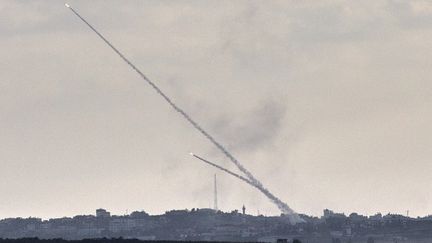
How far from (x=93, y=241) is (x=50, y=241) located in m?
3.96

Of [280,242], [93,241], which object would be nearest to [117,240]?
[93,241]

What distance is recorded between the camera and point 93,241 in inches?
7111

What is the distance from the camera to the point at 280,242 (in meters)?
197

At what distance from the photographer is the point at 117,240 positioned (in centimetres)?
18062

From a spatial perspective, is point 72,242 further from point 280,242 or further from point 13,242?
point 280,242

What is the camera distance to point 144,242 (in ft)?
591

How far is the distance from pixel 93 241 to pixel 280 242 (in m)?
23.9

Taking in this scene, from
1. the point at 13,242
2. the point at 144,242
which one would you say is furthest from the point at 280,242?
the point at 13,242

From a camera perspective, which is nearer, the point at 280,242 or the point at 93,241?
the point at 93,241

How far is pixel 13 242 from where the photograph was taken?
17412cm

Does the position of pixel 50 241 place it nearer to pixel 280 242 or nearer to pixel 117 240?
pixel 117 240

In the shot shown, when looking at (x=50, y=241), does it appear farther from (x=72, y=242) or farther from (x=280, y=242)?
(x=280, y=242)

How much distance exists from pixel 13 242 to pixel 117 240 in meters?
10.9

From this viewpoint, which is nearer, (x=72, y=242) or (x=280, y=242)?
(x=72, y=242)
